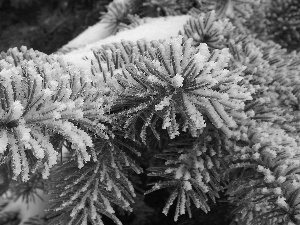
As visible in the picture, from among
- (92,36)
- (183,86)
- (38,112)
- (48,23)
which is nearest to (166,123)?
(183,86)

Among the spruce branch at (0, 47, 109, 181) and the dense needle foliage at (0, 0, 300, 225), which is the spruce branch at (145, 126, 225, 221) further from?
the spruce branch at (0, 47, 109, 181)

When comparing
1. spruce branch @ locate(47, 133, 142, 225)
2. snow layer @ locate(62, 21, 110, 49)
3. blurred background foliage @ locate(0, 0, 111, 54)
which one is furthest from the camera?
blurred background foliage @ locate(0, 0, 111, 54)

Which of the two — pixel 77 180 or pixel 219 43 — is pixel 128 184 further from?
pixel 219 43

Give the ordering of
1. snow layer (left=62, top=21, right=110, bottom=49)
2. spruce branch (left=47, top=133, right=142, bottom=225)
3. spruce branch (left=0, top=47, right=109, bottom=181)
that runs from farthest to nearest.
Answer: snow layer (left=62, top=21, right=110, bottom=49)
spruce branch (left=47, top=133, right=142, bottom=225)
spruce branch (left=0, top=47, right=109, bottom=181)

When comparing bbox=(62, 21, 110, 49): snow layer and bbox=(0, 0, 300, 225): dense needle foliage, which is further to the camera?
bbox=(62, 21, 110, 49): snow layer

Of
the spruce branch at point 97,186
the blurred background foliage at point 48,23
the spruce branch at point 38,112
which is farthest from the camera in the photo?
the blurred background foliage at point 48,23

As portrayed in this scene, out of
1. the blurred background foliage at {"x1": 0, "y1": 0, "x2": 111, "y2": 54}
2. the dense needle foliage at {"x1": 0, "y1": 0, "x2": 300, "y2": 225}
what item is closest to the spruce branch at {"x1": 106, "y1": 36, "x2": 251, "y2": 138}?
the dense needle foliage at {"x1": 0, "y1": 0, "x2": 300, "y2": 225}

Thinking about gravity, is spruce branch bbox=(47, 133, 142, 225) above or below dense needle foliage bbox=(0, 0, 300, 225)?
below

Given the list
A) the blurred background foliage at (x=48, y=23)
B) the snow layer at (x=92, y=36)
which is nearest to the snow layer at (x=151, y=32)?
the snow layer at (x=92, y=36)

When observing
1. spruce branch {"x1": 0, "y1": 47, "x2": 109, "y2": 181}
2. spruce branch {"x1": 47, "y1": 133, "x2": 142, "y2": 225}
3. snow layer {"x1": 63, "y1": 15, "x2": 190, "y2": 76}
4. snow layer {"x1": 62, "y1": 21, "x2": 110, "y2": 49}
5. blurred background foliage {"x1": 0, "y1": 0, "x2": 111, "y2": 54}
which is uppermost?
spruce branch {"x1": 0, "y1": 47, "x2": 109, "y2": 181}

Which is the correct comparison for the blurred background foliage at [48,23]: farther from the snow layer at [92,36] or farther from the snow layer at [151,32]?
the snow layer at [151,32]

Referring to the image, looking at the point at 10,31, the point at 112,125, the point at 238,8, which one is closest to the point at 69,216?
the point at 112,125
